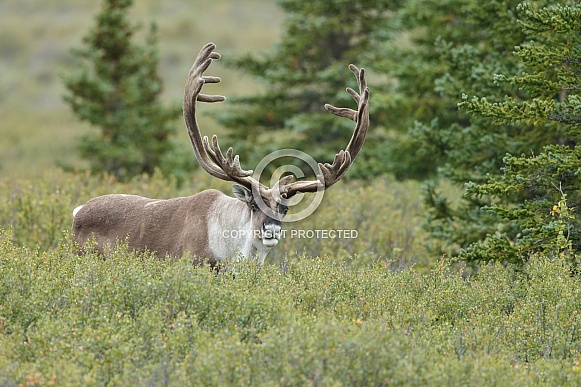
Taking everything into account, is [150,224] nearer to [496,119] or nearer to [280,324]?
[280,324]

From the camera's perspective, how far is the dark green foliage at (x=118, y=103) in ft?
59.3

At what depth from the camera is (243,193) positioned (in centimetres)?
831

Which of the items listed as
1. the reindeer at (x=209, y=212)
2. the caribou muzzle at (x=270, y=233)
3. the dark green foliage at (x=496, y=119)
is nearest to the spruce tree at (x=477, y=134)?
the dark green foliage at (x=496, y=119)

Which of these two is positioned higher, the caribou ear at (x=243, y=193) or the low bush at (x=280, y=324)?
the caribou ear at (x=243, y=193)

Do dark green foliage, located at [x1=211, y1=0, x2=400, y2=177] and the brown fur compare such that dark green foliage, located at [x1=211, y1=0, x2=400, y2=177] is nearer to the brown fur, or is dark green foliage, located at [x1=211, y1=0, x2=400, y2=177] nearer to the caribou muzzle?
the brown fur

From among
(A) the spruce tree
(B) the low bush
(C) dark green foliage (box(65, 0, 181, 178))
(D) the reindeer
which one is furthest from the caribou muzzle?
(C) dark green foliage (box(65, 0, 181, 178))

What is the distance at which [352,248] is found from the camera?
11.3 meters

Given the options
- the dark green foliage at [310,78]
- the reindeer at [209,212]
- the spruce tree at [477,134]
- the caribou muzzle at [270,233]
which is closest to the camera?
the caribou muzzle at [270,233]

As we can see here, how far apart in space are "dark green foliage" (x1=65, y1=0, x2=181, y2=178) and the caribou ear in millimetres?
9798

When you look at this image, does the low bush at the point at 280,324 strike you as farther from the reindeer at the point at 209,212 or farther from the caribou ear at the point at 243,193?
the caribou ear at the point at 243,193

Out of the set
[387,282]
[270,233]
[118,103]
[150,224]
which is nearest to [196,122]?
[150,224]

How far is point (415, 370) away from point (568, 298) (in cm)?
218

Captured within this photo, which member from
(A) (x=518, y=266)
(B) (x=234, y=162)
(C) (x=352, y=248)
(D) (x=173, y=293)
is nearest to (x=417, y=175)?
(C) (x=352, y=248)

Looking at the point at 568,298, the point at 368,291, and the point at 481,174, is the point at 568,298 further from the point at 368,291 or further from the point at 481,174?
the point at 481,174
